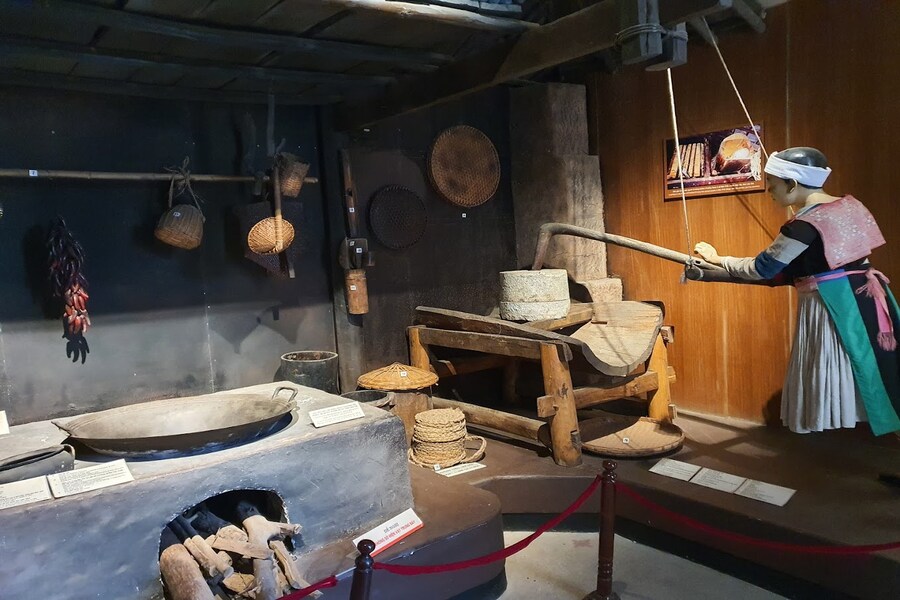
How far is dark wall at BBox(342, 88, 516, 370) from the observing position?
4270mm

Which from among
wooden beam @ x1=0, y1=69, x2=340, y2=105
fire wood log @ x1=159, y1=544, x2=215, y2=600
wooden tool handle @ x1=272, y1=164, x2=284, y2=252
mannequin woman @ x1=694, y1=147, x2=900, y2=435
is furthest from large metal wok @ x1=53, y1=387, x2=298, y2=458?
mannequin woman @ x1=694, y1=147, x2=900, y2=435

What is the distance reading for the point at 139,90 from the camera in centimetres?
334

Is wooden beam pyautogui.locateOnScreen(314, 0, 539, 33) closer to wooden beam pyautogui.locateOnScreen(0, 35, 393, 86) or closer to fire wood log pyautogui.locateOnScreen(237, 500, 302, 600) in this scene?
wooden beam pyautogui.locateOnScreen(0, 35, 393, 86)

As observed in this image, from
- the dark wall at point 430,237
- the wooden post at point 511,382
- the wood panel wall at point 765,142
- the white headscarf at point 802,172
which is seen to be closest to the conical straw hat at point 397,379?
the dark wall at point 430,237

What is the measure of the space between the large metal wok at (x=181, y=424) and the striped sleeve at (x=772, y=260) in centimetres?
205

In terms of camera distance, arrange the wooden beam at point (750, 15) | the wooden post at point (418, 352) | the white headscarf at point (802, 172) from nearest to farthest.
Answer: the white headscarf at point (802, 172), the wooden beam at point (750, 15), the wooden post at point (418, 352)

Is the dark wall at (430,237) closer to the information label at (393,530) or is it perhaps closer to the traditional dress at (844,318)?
the information label at (393,530)

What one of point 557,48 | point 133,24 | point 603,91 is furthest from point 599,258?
point 133,24

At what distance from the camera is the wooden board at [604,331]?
11.1ft

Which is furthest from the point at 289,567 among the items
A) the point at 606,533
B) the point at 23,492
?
the point at 606,533

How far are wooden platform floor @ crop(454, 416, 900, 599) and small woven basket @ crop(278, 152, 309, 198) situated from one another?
1756 mm

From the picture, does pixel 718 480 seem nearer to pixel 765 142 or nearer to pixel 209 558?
pixel 765 142

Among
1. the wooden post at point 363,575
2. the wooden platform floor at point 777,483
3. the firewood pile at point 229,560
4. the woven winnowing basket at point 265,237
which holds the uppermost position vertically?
the woven winnowing basket at point 265,237

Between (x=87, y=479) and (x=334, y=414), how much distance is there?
86 centimetres
